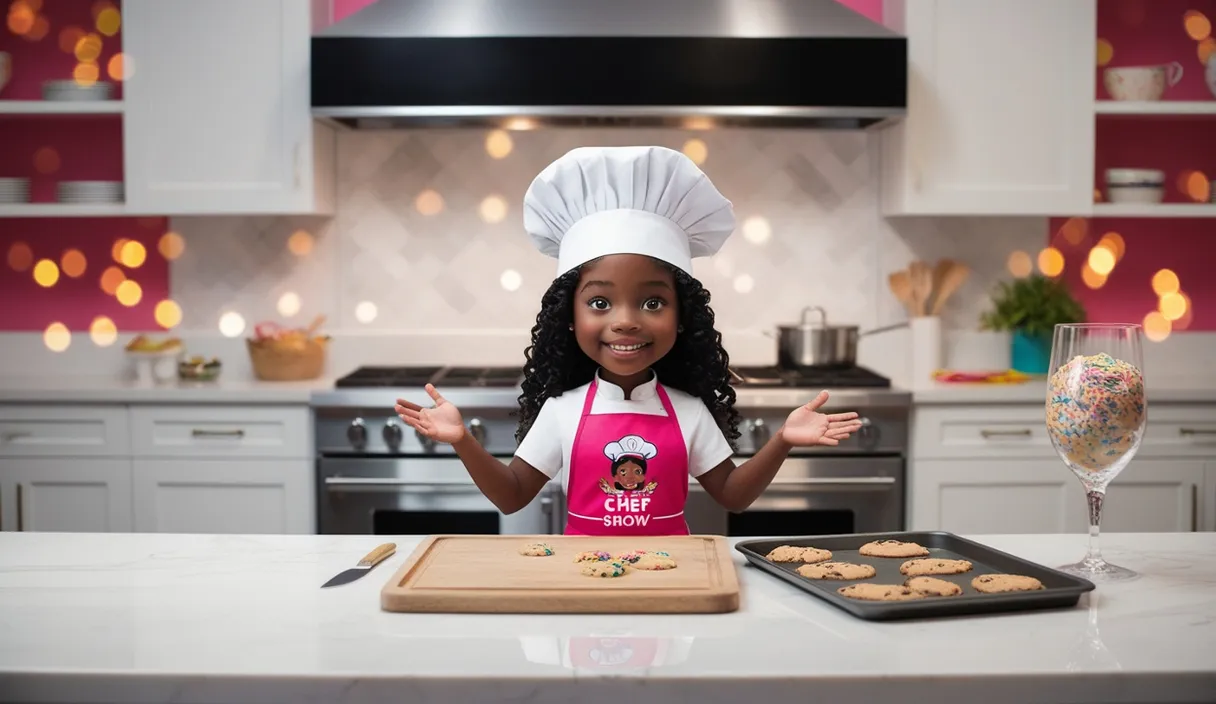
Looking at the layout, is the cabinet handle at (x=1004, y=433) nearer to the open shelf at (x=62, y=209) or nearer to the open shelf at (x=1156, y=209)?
the open shelf at (x=1156, y=209)

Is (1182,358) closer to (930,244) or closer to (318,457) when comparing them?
(930,244)

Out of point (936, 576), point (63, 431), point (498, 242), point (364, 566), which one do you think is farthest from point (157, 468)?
point (936, 576)

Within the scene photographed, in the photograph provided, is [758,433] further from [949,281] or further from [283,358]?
[283,358]

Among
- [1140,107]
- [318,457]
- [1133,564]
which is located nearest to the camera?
[1133,564]

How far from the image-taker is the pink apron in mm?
1701

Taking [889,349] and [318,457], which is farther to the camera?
[889,349]

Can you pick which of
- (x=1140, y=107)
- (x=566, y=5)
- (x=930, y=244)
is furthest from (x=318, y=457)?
(x=1140, y=107)

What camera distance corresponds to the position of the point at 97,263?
12.0ft

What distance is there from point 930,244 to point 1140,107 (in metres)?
0.72

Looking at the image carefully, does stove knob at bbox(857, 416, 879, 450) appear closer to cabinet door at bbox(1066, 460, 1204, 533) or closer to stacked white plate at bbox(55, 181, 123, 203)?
cabinet door at bbox(1066, 460, 1204, 533)

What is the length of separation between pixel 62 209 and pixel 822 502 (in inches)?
91.5

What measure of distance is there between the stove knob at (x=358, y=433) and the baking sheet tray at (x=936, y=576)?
1.79 meters

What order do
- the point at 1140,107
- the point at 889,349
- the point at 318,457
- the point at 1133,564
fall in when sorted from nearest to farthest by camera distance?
the point at 1133,564, the point at 318,457, the point at 1140,107, the point at 889,349

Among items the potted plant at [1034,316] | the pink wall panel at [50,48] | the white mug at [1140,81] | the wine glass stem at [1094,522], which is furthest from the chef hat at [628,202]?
the pink wall panel at [50,48]
